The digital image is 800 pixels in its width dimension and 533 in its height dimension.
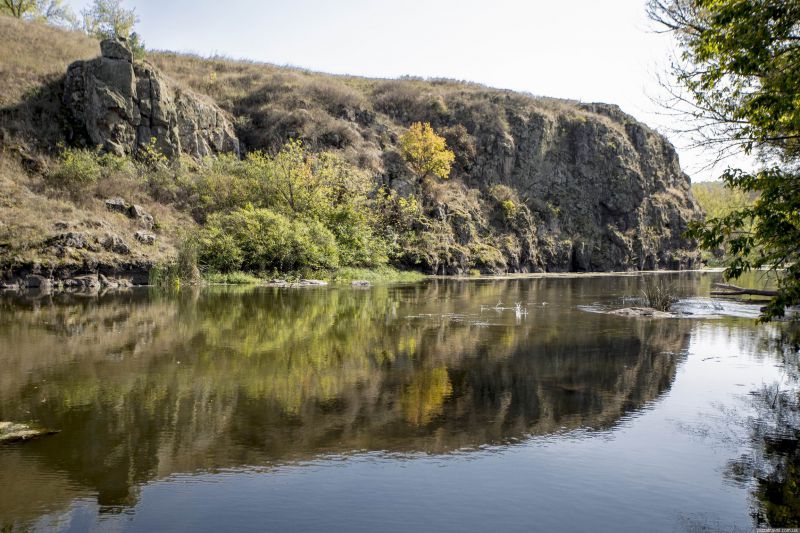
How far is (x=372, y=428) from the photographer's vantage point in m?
9.45

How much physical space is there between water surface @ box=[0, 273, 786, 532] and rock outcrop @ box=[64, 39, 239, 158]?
37565 mm

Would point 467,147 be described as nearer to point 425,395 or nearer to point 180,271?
point 180,271

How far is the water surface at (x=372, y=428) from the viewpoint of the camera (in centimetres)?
658

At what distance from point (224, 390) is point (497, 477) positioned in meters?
6.20

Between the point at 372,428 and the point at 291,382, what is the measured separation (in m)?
3.47

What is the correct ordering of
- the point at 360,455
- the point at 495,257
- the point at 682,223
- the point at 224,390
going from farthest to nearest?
the point at 682,223, the point at 495,257, the point at 224,390, the point at 360,455

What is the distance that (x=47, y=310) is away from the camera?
2339 centimetres

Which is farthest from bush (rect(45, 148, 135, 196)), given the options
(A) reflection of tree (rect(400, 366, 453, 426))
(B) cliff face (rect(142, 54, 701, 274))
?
(A) reflection of tree (rect(400, 366, 453, 426))

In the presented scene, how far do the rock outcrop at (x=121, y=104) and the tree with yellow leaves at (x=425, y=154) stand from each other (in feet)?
85.1

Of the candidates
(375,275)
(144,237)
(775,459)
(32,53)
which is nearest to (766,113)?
(775,459)

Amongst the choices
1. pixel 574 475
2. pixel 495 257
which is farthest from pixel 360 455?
pixel 495 257

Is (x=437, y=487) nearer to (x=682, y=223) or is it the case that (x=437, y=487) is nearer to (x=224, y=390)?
(x=224, y=390)

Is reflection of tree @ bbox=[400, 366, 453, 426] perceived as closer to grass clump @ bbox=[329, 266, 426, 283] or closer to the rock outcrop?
grass clump @ bbox=[329, 266, 426, 283]

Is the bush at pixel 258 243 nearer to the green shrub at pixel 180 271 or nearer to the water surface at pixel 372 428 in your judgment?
the green shrub at pixel 180 271
